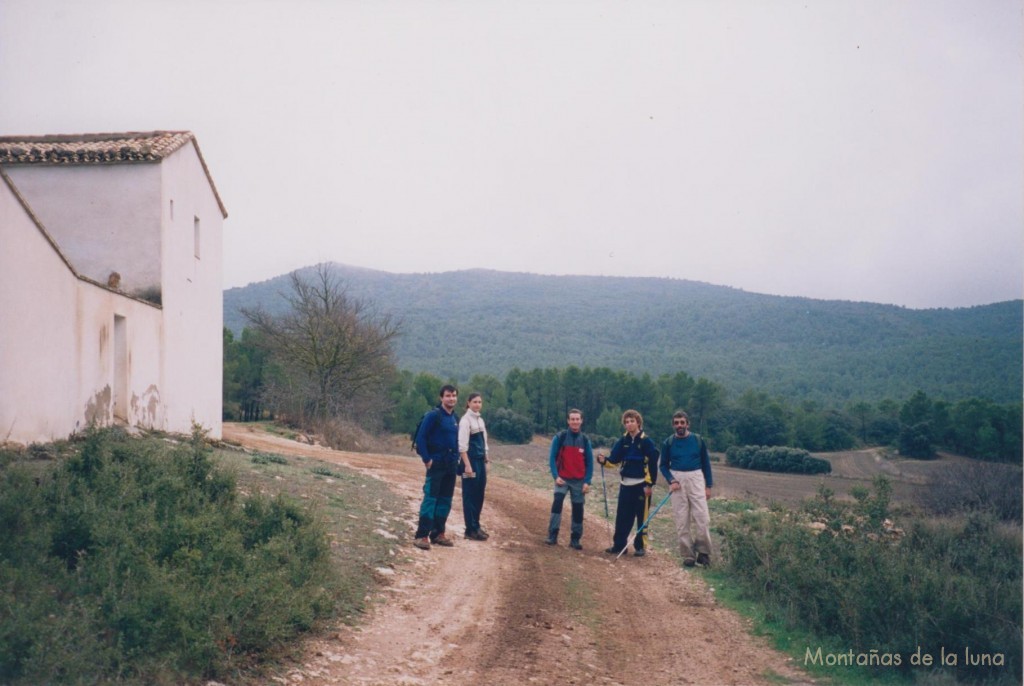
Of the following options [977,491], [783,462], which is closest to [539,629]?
[977,491]

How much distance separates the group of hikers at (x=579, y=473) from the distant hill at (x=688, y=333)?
52.9 m

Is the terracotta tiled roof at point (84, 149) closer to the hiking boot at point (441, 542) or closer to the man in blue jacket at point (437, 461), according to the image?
the man in blue jacket at point (437, 461)

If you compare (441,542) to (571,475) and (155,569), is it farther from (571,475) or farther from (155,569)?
(155,569)

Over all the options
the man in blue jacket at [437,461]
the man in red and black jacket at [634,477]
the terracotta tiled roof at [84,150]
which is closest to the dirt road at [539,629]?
the man in blue jacket at [437,461]

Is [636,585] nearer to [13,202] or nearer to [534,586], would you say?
[534,586]

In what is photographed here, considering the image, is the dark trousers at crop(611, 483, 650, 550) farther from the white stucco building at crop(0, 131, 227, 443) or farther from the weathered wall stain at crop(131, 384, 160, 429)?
the weathered wall stain at crop(131, 384, 160, 429)

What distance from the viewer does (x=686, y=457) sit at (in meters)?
10.2

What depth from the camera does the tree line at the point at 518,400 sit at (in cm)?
3944

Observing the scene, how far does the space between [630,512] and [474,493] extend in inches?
87.3

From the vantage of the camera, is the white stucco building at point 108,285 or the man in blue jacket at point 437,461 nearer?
the man in blue jacket at point 437,461

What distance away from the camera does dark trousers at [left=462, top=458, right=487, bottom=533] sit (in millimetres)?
10477

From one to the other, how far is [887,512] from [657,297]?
161222 millimetres

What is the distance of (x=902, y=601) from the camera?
6.82 meters

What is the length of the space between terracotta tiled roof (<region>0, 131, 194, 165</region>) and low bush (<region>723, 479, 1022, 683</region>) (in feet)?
48.0
